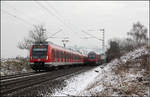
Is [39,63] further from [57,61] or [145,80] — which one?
[145,80]

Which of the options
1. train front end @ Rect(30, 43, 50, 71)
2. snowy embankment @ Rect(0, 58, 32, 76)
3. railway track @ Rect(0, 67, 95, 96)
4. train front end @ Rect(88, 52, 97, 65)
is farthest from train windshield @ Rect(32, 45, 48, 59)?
train front end @ Rect(88, 52, 97, 65)

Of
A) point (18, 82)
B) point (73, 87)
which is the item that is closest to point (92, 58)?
point (18, 82)

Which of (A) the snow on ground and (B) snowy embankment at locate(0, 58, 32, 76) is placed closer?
(A) the snow on ground

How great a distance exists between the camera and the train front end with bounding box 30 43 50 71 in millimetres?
20547

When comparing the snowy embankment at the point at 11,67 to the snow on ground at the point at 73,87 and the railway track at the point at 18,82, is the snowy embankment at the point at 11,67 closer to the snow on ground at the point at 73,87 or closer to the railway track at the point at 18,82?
the railway track at the point at 18,82

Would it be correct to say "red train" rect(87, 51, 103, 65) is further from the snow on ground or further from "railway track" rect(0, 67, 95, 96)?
the snow on ground

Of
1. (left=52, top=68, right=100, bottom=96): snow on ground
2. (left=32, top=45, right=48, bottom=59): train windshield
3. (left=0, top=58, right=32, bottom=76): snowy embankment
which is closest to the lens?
Answer: (left=52, top=68, right=100, bottom=96): snow on ground

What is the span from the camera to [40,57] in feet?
68.2

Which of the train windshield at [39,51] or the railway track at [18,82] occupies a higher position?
the train windshield at [39,51]

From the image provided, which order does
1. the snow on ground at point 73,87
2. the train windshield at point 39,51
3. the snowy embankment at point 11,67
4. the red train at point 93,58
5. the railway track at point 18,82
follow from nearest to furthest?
the snow on ground at point 73,87, the railway track at point 18,82, the snowy embankment at point 11,67, the train windshield at point 39,51, the red train at point 93,58

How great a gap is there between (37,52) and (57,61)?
3084 mm

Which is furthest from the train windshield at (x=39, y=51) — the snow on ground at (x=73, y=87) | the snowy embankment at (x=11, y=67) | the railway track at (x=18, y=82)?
the snow on ground at (x=73, y=87)

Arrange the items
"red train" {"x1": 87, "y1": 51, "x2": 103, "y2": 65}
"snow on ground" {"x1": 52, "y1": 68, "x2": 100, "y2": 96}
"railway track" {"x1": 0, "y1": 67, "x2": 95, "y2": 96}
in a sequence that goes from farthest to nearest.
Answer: "red train" {"x1": 87, "y1": 51, "x2": 103, "y2": 65} < "railway track" {"x1": 0, "y1": 67, "x2": 95, "y2": 96} < "snow on ground" {"x1": 52, "y1": 68, "x2": 100, "y2": 96}

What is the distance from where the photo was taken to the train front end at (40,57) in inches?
809
